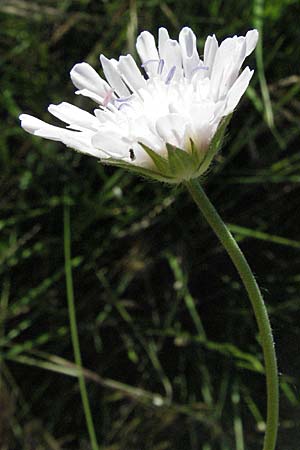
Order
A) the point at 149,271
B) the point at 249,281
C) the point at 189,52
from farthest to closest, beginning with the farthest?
the point at 149,271 → the point at 189,52 → the point at 249,281

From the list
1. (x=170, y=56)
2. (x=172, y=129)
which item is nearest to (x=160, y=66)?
(x=170, y=56)

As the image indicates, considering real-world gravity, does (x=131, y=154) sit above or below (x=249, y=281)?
above

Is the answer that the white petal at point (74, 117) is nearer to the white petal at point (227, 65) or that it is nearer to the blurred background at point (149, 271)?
the white petal at point (227, 65)

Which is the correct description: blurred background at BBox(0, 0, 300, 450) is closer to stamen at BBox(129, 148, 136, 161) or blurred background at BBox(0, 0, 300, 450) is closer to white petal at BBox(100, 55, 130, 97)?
white petal at BBox(100, 55, 130, 97)

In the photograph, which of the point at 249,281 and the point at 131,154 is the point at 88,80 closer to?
the point at 131,154

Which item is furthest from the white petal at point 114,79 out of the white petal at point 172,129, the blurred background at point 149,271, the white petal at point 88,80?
the blurred background at point 149,271

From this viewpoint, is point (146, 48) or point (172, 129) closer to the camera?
point (172, 129)

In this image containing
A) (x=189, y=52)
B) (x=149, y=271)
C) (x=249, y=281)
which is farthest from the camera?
(x=149, y=271)

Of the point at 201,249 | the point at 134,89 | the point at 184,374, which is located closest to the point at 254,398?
the point at 184,374
